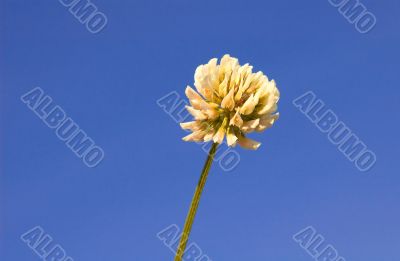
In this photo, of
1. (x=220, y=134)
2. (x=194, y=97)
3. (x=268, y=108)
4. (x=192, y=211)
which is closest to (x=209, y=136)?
(x=220, y=134)

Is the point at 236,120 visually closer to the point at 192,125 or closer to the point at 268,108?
the point at 268,108

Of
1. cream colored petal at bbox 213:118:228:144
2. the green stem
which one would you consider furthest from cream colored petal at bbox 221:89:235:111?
the green stem

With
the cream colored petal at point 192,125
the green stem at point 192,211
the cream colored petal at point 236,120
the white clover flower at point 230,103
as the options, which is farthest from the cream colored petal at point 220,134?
the green stem at point 192,211

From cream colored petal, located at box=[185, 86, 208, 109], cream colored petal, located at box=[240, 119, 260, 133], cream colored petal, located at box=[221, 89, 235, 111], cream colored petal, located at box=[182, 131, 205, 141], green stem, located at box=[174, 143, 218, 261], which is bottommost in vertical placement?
green stem, located at box=[174, 143, 218, 261]

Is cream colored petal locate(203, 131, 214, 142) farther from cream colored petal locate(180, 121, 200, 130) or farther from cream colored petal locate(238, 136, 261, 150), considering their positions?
cream colored petal locate(238, 136, 261, 150)

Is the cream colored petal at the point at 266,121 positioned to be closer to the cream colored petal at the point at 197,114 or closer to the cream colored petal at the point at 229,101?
the cream colored petal at the point at 229,101

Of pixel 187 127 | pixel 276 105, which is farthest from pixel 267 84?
pixel 187 127

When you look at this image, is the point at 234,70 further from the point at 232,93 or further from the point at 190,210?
the point at 190,210
